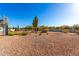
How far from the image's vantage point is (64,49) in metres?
8.87

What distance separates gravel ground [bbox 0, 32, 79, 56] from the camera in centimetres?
887

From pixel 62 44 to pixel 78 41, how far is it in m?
0.21

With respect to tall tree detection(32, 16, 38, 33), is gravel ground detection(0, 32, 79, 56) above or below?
below

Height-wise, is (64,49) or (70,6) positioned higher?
(70,6)

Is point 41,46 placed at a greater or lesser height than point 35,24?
lesser

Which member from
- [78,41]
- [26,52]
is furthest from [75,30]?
[26,52]

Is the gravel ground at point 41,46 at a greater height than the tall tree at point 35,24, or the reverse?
the tall tree at point 35,24

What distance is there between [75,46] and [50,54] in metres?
0.34

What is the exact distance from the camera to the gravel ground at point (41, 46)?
887 centimetres

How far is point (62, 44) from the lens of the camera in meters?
8.88

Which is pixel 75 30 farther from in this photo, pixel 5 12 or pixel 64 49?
pixel 5 12

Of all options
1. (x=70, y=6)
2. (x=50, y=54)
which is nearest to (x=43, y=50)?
(x=50, y=54)

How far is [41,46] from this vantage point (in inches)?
350

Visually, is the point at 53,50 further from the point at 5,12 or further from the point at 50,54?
the point at 5,12
